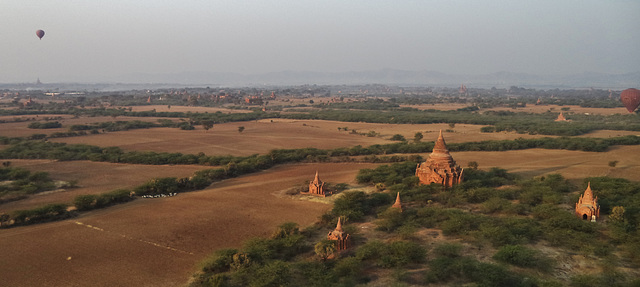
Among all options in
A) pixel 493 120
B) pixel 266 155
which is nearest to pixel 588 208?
pixel 266 155

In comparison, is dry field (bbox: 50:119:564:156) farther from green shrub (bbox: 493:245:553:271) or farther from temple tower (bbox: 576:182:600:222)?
green shrub (bbox: 493:245:553:271)

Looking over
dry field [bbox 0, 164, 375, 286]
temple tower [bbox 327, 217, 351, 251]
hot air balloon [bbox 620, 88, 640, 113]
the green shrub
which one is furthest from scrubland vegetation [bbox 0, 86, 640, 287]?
hot air balloon [bbox 620, 88, 640, 113]

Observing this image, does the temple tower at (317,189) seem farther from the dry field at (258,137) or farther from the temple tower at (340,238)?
the dry field at (258,137)

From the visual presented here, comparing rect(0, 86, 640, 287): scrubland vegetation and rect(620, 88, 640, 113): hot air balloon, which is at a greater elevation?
rect(620, 88, 640, 113): hot air balloon

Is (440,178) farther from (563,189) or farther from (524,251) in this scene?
(524,251)

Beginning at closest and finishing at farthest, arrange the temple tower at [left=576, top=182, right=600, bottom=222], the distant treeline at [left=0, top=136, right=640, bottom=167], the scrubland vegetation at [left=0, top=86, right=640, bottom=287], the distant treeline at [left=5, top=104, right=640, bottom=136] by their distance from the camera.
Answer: the scrubland vegetation at [left=0, top=86, right=640, bottom=287], the temple tower at [left=576, top=182, right=600, bottom=222], the distant treeline at [left=0, top=136, right=640, bottom=167], the distant treeline at [left=5, top=104, right=640, bottom=136]

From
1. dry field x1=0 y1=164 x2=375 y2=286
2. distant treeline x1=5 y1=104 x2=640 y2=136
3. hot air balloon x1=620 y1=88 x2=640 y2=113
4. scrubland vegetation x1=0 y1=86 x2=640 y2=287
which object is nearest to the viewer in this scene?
scrubland vegetation x1=0 y1=86 x2=640 y2=287

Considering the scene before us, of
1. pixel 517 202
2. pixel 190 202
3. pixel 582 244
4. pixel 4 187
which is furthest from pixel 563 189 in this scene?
pixel 4 187
